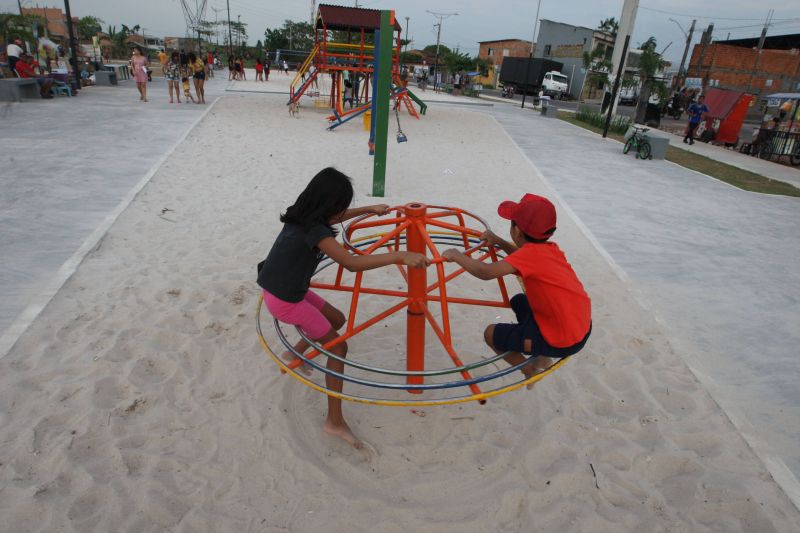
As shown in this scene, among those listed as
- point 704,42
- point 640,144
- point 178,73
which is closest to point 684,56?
point 704,42

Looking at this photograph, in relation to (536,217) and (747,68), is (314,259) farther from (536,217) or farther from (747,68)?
(747,68)

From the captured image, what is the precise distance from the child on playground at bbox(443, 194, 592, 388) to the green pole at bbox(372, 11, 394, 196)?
15.9 ft

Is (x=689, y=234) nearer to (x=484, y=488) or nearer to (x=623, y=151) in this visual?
(x=484, y=488)

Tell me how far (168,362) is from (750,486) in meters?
3.40

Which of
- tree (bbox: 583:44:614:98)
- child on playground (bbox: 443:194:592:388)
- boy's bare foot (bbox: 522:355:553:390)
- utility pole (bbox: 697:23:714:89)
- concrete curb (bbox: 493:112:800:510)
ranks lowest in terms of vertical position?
concrete curb (bbox: 493:112:800:510)

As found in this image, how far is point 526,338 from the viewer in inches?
97.8

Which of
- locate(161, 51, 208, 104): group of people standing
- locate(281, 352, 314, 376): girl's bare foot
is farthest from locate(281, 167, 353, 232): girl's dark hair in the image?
locate(161, 51, 208, 104): group of people standing

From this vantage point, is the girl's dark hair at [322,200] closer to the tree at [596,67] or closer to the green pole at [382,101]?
the green pole at [382,101]

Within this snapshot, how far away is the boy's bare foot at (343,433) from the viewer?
255 centimetres

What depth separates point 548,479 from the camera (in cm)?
245

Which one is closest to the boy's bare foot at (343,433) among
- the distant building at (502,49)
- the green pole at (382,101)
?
the green pole at (382,101)

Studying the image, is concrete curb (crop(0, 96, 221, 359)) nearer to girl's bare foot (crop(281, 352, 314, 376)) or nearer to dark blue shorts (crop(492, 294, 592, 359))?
girl's bare foot (crop(281, 352, 314, 376))

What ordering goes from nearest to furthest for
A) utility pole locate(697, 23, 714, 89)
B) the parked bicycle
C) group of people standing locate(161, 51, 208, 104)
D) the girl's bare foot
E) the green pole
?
the girl's bare foot
the green pole
the parked bicycle
group of people standing locate(161, 51, 208, 104)
utility pole locate(697, 23, 714, 89)

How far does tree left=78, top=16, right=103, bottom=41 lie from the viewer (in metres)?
58.4
